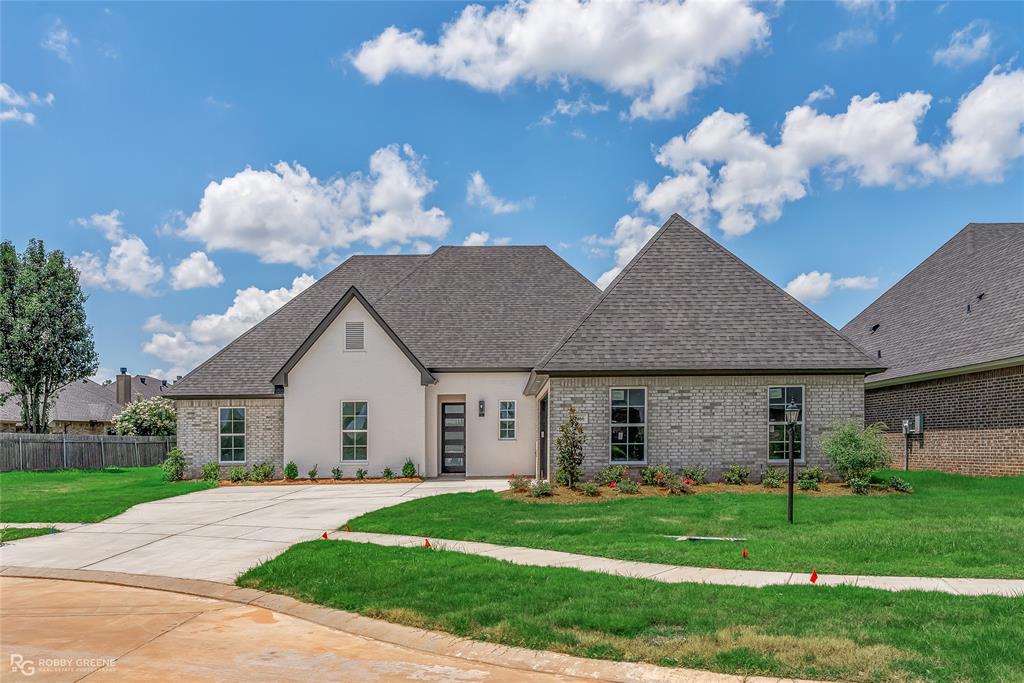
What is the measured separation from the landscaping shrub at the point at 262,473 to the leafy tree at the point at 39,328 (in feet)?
68.6

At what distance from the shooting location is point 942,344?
23922 mm

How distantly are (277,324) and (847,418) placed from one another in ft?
65.4

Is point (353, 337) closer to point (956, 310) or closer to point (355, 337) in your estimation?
point (355, 337)

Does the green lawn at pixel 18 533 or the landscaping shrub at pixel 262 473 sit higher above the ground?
the green lawn at pixel 18 533

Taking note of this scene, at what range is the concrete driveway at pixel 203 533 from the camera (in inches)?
441

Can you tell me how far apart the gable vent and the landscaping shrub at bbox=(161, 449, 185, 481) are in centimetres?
688

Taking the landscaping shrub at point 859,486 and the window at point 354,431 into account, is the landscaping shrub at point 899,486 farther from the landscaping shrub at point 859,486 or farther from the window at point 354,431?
the window at point 354,431

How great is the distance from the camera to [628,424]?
1920 cm

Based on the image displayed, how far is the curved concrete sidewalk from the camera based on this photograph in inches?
329

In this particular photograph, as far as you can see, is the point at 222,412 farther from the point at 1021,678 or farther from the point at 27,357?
the point at 1021,678

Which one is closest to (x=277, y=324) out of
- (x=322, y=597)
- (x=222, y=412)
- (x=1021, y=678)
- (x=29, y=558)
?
(x=222, y=412)

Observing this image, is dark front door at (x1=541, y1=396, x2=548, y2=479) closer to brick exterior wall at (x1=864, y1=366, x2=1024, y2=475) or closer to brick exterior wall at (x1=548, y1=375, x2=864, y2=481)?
brick exterior wall at (x1=548, y1=375, x2=864, y2=481)

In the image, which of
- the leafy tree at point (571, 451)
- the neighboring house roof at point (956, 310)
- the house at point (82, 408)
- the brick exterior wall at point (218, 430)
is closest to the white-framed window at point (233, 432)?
the brick exterior wall at point (218, 430)

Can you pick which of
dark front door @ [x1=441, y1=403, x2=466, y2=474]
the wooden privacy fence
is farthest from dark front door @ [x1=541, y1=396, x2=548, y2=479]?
the wooden privacy fence
